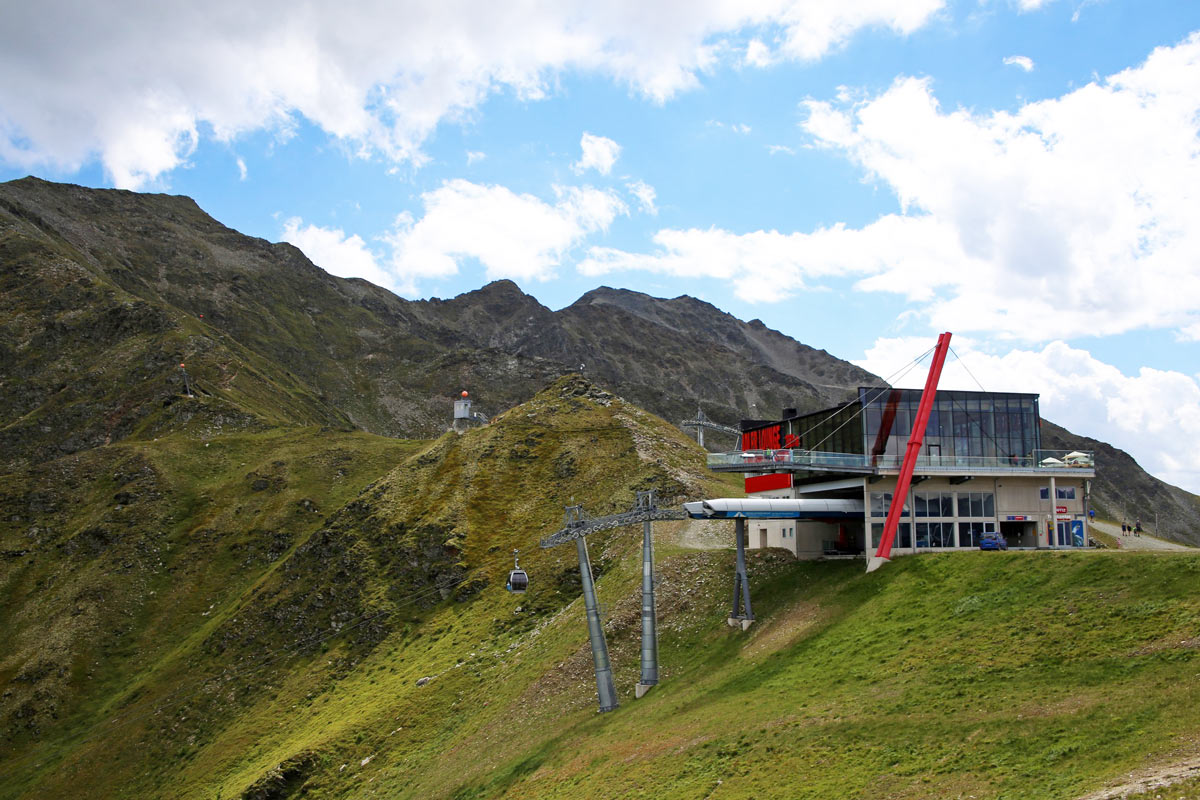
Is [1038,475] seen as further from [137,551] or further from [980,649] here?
[137,551]

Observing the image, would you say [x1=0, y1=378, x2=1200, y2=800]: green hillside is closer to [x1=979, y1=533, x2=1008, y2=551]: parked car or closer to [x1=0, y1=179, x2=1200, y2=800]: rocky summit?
[x1=0, y1=179, x2=1200, y2=800]: rocky summit

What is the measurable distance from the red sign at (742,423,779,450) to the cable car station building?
7.65 metres

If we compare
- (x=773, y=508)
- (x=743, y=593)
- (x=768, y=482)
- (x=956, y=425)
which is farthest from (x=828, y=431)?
(x=743, y=593)

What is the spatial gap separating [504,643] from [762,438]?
85.4 feet

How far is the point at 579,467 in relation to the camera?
290ft

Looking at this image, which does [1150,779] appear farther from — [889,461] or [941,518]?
[941,518]

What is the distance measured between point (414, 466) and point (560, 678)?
162 feet

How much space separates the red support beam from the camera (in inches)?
1953

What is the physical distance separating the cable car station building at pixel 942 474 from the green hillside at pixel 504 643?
12.3ft

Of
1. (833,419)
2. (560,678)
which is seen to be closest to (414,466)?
(560,678)

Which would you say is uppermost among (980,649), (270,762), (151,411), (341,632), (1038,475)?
(151,411)

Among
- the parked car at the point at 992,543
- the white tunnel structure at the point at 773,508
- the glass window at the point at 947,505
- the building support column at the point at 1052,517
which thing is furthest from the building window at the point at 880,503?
the building support column at the point at 1052,517

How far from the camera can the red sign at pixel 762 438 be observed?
217 feet

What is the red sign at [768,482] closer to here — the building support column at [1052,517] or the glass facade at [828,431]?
the glass facade at [828,431]
